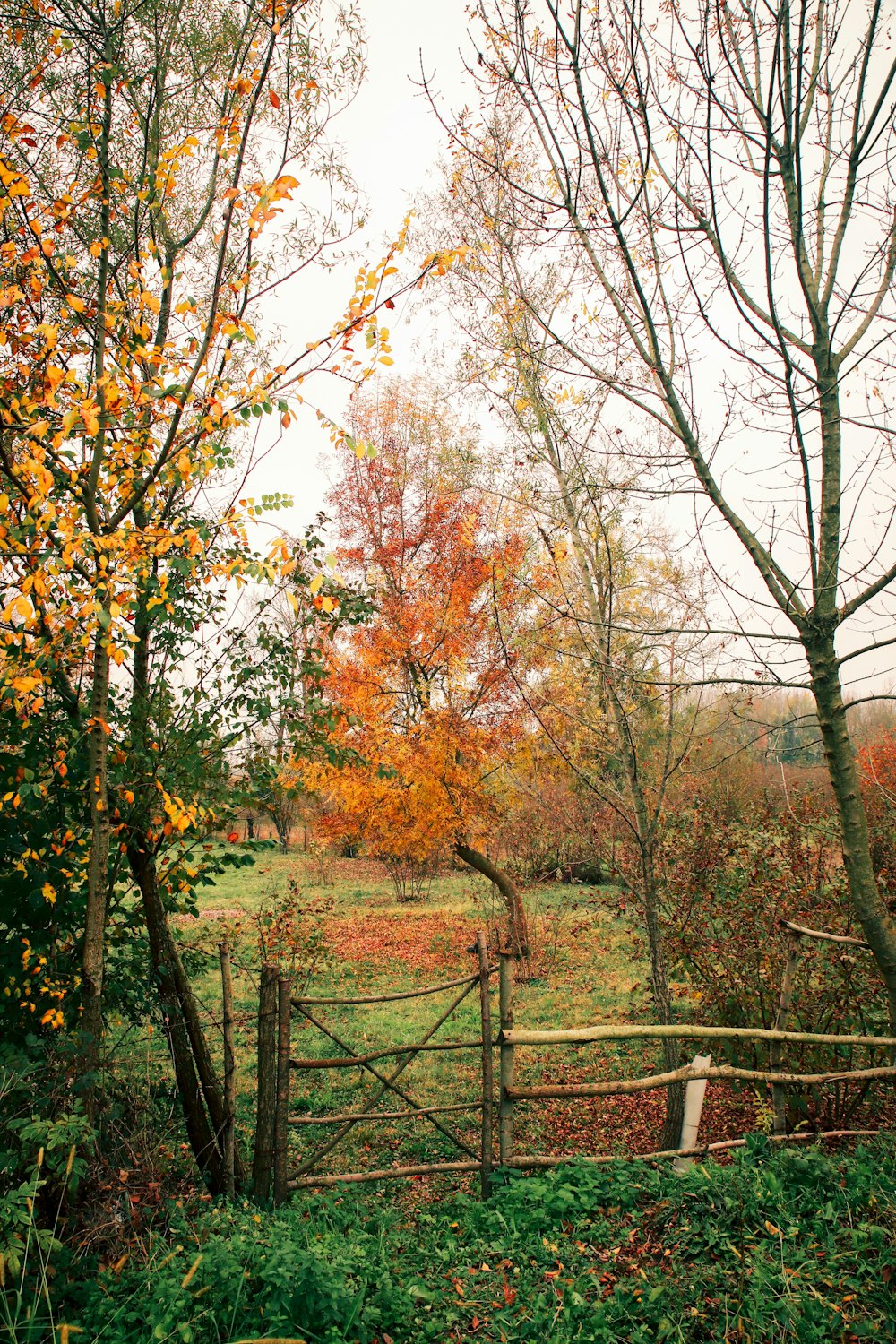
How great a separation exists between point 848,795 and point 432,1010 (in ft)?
24.4

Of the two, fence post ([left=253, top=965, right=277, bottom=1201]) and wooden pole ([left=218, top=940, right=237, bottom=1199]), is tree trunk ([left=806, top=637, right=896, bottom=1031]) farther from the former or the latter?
wooden pole ([left=218, top=940, right=237, bottom=1199])

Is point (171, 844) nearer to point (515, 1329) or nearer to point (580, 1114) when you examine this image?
point (515, 1329)

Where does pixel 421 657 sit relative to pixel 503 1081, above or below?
above

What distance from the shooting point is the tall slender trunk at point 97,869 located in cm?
329

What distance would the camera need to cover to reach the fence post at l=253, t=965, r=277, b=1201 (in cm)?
414

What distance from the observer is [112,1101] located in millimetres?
3775

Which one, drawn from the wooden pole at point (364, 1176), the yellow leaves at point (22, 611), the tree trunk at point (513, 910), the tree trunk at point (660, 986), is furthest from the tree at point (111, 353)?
the tree trunk at point (513, 910)

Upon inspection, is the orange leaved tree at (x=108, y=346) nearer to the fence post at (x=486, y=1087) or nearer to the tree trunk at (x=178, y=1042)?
the tree trunk at (x=178, y=1042)

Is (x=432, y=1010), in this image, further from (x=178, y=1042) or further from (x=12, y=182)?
(x=12, y=182)

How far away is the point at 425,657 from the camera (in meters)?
10.4

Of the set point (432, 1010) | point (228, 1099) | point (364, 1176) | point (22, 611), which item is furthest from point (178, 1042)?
point (432, 1010)

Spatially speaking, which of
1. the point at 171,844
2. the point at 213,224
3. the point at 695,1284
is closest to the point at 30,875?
the point at 171,844

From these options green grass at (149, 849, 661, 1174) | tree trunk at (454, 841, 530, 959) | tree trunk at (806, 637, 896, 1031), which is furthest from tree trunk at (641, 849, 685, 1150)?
tree trunk at (454, 841, 530, 959)

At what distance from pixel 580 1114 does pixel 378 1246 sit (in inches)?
168
